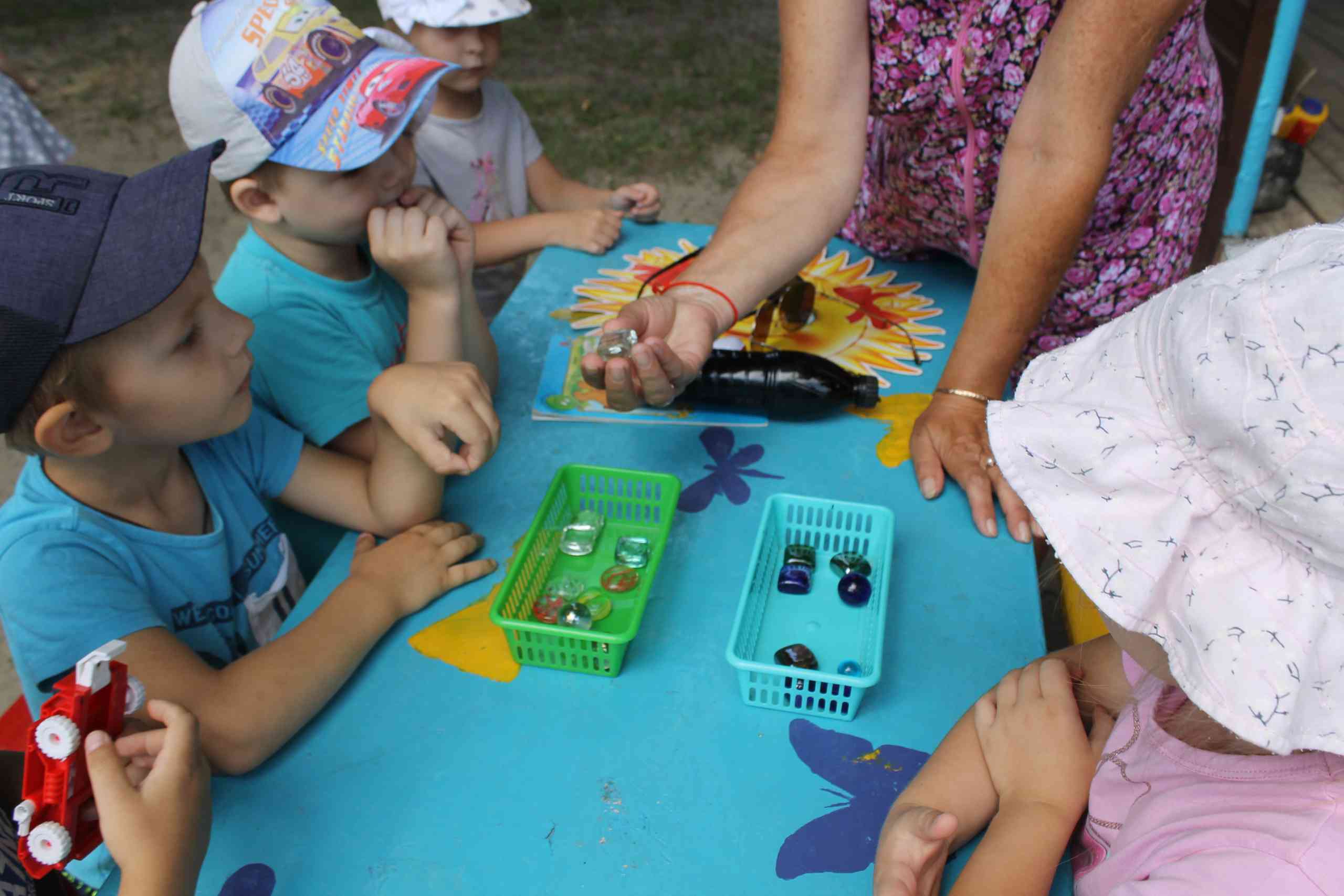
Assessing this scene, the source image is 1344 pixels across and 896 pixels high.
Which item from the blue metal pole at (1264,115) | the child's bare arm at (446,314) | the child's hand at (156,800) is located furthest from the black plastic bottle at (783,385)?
the blue metal pole at (1264,115)

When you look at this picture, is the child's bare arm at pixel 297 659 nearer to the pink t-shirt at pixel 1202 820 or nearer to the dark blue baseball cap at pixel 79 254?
the dark blue baseball cap at pixel 79 254

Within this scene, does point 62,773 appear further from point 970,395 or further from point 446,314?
point 970,395

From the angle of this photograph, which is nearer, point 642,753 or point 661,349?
point 642,753

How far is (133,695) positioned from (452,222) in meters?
0.86

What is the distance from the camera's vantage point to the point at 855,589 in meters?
1.00

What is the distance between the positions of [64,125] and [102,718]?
15.6 feet

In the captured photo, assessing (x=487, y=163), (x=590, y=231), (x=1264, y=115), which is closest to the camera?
(x=590, y=231)

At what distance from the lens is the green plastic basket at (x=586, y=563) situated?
3.05ft

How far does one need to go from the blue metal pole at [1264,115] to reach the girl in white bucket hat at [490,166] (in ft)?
6.15

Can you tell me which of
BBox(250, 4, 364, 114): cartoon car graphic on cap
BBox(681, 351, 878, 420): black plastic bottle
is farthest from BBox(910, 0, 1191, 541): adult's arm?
BBox(250, 4, 364, 114): cartoon car graphic on cap

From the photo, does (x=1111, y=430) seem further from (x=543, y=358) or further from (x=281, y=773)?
(x=543, y=358)

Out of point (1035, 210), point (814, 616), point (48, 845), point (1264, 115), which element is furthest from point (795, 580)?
point (1264, 115)

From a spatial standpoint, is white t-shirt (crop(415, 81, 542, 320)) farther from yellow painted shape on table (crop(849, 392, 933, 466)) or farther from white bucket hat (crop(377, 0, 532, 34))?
yellow painted shape on table (crop(849, 392, 933, 466))

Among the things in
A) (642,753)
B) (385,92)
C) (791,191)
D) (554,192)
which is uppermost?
(385,92)
